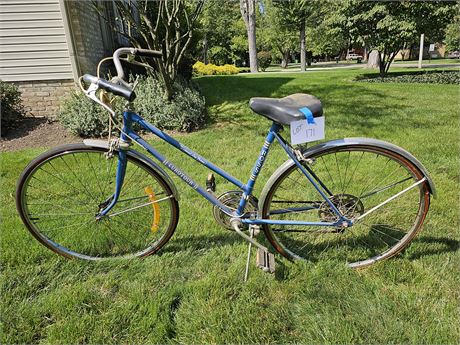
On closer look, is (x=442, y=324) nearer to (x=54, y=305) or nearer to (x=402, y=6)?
(x=54, y=305)

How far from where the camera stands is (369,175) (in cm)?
324

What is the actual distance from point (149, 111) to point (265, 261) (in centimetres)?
425

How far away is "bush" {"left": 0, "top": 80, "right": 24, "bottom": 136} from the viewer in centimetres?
527

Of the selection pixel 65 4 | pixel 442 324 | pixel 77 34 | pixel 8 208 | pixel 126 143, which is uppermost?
pixel 65 4

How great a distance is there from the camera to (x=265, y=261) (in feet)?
6.44

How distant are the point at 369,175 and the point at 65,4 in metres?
6.10

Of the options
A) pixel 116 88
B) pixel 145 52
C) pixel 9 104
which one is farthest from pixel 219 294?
pixel 9 104

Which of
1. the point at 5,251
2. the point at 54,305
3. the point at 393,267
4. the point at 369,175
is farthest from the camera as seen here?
the point at 369,175

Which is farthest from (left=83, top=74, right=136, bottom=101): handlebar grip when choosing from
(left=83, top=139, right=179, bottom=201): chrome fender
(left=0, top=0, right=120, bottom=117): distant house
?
(left=0, top=0, right=120, bottom=117): distant house

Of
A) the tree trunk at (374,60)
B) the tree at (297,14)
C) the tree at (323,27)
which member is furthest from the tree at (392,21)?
the tree at (297,14)

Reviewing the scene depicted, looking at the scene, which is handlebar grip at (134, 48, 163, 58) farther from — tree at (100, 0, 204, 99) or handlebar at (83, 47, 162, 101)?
tree at (100, 0, 204, 99)

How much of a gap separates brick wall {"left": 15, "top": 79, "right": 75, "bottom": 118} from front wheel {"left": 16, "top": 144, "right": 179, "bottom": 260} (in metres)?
4.09

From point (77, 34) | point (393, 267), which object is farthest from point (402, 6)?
point (393, 267)

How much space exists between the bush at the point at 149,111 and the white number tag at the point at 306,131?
3818 mm
